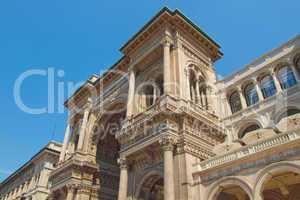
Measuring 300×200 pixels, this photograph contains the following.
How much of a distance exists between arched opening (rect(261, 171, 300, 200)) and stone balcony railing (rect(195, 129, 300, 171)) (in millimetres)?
1535

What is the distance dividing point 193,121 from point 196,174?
13.2ft

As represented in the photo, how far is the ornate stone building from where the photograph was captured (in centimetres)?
1427

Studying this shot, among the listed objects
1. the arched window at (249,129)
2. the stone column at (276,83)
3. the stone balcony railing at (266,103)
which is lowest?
the arched window at (249,129)

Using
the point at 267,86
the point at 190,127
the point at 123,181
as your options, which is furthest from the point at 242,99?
the point at 123,181

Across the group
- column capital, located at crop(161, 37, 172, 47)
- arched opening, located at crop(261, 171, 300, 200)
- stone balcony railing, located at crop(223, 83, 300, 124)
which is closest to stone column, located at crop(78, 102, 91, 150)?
column capital, located at crop(161, 37, 172, 47)

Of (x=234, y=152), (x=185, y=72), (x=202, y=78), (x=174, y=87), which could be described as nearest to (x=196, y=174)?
(x=234, y=152)

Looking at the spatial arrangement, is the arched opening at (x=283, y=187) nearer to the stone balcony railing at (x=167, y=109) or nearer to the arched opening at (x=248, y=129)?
the arched opening at (x=248, y=129)

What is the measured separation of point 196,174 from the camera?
15812 mm

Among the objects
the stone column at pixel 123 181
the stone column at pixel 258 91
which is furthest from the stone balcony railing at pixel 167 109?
the stone column at pixel 258 91

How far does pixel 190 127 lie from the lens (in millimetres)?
18250

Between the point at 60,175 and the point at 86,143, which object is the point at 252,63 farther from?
the point at 60,175

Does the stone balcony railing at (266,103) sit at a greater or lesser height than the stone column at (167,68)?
lesser

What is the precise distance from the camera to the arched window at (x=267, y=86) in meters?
20.4

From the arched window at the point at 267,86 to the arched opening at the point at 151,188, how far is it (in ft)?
34.5
